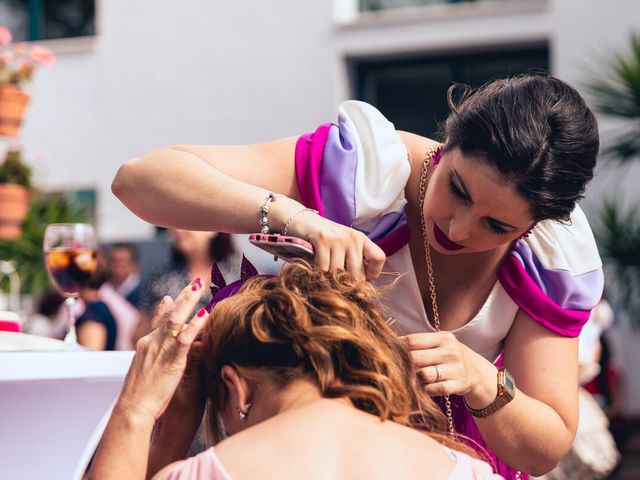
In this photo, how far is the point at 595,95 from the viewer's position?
818 centimetres

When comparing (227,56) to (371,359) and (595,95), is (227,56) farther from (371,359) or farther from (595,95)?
(371,359)

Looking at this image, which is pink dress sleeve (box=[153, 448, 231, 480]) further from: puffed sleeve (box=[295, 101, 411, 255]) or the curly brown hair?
puffed sleeve (box=[295, 101, 411, 255])

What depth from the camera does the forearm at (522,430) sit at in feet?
6.00

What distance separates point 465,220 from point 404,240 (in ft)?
0.77

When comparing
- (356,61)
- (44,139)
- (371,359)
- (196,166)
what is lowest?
(44,139)

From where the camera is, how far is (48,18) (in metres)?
12.5

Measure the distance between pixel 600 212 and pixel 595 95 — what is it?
857mm

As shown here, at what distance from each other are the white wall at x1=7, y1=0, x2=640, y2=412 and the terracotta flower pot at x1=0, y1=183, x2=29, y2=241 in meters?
5.77

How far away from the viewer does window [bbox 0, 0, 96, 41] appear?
12.4 meters

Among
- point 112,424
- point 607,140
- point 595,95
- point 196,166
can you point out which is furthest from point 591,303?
point 607,140

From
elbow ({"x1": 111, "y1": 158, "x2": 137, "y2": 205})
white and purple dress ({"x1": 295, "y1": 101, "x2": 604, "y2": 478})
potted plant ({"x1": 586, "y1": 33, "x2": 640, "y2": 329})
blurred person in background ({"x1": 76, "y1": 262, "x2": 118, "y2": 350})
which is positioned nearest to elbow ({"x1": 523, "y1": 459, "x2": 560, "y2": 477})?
white and purple dress ({"x1": 295, "y1": 101, "x2": 604, "y2": 478})

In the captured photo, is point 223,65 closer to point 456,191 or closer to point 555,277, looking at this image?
point 555,277

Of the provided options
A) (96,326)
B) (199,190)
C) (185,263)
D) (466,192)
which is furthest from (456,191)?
(96,326)

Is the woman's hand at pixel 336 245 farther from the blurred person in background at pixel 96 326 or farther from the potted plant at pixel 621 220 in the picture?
the potted plant at pixel 621 220
